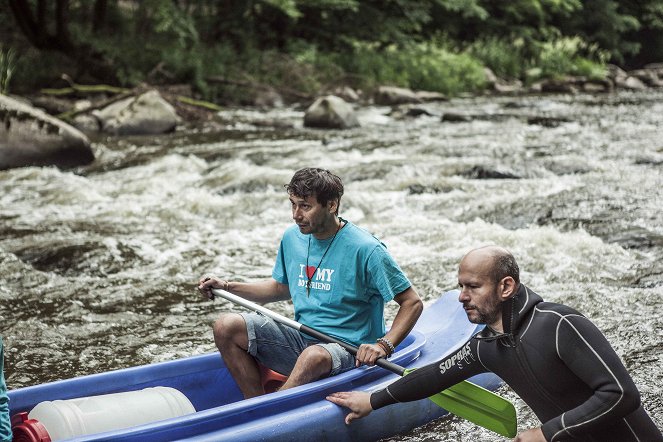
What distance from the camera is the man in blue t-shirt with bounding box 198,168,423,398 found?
10.3 ft

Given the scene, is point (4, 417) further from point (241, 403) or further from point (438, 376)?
point (438, 376)

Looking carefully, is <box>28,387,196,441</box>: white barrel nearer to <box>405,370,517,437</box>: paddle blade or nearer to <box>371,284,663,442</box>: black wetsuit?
<box>405,370,517,437</box>: paddle blade

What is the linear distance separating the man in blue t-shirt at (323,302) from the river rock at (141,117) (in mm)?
8605

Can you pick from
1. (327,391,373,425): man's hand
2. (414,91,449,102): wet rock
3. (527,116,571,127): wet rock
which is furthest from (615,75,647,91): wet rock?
(327,391,373,425): man's hand

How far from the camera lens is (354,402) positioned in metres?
3.07

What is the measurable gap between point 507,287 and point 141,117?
385 inches

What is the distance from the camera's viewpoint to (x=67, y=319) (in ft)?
16.5

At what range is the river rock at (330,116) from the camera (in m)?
12.2

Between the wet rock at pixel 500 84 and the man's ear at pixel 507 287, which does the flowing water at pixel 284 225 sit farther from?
the wet rock at pixel 500 84

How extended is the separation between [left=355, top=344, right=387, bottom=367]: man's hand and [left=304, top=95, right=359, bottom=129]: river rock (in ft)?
30.3

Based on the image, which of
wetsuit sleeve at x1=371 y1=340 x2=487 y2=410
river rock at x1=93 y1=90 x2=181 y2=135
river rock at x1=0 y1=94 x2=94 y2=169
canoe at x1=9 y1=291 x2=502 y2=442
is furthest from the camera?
river rock at x1=93 y1=90 x2=181 y2=135

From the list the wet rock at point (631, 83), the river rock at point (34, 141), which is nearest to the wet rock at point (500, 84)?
the wet rock at point (631, 83)

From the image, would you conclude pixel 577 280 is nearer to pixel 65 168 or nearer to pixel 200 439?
pixel 200 439

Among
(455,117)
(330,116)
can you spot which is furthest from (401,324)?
(455,117)
